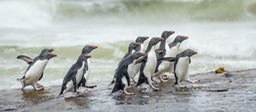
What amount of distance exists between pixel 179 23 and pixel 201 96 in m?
21.8

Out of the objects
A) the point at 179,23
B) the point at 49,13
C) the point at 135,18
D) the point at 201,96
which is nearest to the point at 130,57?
the point at 201,96

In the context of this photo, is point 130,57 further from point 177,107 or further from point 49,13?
point 49,13

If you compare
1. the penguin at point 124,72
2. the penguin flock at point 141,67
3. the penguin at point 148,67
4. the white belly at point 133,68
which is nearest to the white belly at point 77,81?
the penguin flock at point 141,67

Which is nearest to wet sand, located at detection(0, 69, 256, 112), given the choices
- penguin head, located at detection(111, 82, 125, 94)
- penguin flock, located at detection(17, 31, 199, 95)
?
penguin head, located at detection(111, 82, 125, 94)

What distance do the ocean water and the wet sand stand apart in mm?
3598

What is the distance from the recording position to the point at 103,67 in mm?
17109

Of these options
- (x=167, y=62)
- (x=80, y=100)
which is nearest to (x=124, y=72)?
(x=80, y=100)

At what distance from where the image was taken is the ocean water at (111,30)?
1755cm

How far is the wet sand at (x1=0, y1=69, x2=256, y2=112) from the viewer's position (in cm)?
861

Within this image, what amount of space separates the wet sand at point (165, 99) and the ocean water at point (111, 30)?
3.60 meters

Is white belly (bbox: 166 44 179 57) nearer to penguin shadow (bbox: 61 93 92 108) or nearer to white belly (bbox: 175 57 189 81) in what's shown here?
white belly (bbox: 175 57 189 81)

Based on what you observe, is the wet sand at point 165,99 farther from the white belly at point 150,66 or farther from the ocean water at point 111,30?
the ocean water at point 111,30

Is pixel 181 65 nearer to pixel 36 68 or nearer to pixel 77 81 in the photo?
pixel 77 81

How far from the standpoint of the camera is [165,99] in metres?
9.30
